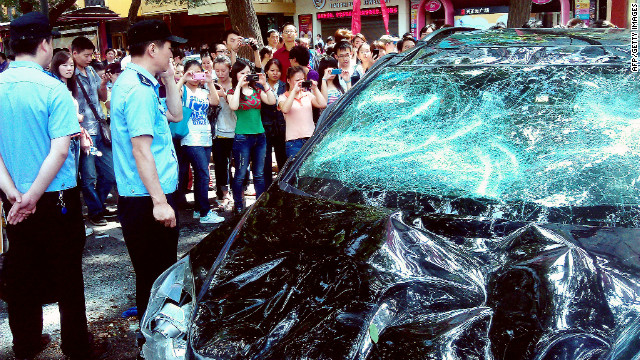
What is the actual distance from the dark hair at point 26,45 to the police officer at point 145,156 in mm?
457

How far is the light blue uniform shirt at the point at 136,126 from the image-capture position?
11.5ft

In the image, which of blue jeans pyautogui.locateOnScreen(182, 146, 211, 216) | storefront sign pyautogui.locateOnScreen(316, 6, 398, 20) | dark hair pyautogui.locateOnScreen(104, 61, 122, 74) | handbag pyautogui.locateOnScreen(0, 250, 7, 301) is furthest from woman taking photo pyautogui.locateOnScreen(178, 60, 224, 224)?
storefront sign pyautogui.locateOnScreen(316, 6, 398, 20)

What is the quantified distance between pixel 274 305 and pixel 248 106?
198 inches

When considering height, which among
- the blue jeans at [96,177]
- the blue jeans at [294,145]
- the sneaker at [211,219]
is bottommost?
the sneaker at [211,219]

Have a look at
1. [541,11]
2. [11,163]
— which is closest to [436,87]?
[11,163]

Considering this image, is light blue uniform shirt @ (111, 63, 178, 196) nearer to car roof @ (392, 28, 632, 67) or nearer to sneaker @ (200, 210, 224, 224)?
car roof @ (392, 28, 632, 67)

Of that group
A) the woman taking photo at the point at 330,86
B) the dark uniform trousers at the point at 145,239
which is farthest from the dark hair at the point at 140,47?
the woman taking photo at the point at 330,86

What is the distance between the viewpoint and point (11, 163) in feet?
11.6

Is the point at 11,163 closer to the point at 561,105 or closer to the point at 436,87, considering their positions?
the point at 436,87

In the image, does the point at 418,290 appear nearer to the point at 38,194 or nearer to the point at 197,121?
the point at 38,194

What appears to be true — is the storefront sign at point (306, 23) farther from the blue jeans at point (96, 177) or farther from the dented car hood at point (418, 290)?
the dented car hood at point (418, 290)

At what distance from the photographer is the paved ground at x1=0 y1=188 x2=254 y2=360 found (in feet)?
13.4

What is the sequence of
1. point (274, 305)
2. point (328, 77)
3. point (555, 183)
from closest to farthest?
point (274, 305)
point (555, 183)
point (328, 77)

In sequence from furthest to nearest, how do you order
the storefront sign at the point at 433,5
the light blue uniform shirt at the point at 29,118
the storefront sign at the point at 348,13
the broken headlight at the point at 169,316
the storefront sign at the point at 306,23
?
the storefront sign at the point at 306,23 → the storefront sign at the point at 348,13 → the storefront sign at the point at 433,5 → the light blue uniform shirt at the point at 29,118 → the broken headlight at the point at 169,316
